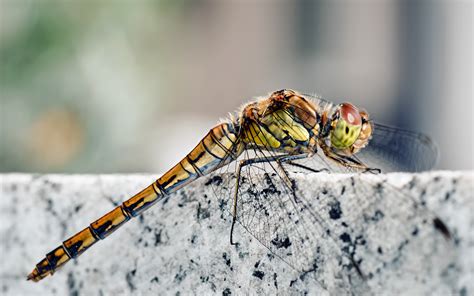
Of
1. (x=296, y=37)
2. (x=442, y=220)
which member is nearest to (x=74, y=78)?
(x=442, y=220)

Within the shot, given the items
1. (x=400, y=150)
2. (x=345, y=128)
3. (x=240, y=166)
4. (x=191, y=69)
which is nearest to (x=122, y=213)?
(x=240, y=166)

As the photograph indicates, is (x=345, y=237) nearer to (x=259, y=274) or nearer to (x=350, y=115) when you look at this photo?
(x=259, y=274)

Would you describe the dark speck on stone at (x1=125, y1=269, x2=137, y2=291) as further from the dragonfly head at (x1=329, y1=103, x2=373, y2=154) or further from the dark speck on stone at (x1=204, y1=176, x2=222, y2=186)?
the dragonfly head at (x1=329, y1=103, x2=373, y2=154)

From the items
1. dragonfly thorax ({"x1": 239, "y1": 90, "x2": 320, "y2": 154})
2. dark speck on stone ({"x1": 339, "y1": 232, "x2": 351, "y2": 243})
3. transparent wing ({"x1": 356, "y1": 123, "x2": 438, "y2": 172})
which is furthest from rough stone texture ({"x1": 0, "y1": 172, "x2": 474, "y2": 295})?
transparent wing ({"x1": 356, "y1": 123, "x2": 438, "y2": 172})

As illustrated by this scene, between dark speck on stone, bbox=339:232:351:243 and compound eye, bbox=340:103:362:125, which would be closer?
dark speck on stone, bbox=339:232:351:243

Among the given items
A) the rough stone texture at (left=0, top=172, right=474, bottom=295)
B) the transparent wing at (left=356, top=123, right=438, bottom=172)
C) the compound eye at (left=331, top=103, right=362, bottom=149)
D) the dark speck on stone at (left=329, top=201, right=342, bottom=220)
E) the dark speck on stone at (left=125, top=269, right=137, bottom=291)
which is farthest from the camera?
the transparent wing at (left=356, top=123, right=438, bottom=172)

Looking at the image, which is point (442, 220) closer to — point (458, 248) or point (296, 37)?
point (458, 248)

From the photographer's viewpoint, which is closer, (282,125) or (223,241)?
(223,241)

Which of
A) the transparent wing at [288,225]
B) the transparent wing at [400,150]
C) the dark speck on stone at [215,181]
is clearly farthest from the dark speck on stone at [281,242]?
the transparent wing at [400,150]
